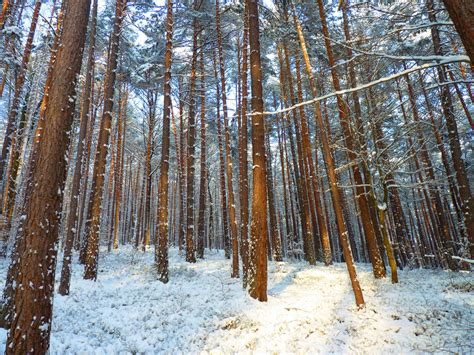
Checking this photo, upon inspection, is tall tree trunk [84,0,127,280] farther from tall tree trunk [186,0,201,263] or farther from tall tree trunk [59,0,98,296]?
tall tree trunk [186,0,201,263]

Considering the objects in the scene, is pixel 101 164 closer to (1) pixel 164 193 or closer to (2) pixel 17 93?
(1) pixel 164 193

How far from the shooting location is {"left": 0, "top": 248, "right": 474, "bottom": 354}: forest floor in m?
5.48

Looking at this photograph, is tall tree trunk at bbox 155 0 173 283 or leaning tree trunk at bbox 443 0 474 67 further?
tall tree trunk at bbox 155 0 173 283

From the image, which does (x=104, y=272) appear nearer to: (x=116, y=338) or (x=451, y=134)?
(x=116, y=338)

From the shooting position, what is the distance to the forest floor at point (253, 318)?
548 centimetres

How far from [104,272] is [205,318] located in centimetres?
658

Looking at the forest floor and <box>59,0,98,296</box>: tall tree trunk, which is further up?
<box>59,0,98,296</box>: tall tree trunk

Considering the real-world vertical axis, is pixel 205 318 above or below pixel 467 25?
below

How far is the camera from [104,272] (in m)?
11.4

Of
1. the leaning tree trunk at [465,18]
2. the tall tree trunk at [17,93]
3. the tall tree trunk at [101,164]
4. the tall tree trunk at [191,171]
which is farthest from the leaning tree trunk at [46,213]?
the tall tree trunk at [17,93]

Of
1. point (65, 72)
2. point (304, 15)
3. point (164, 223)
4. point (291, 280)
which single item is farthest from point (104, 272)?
point (304, 15)

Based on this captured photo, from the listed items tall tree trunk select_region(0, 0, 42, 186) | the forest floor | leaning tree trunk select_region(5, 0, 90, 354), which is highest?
tall tree trunk select_region(0, 0, 42, 186)

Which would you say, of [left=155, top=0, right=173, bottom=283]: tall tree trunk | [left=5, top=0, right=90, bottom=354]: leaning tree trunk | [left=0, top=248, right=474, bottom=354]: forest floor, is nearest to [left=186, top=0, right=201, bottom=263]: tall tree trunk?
[left=155, top=0, right=173, bottom=283]: tall tree trunk

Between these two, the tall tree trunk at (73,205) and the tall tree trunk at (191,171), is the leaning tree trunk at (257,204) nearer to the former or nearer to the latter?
the tall tree trunk at (191,171)
